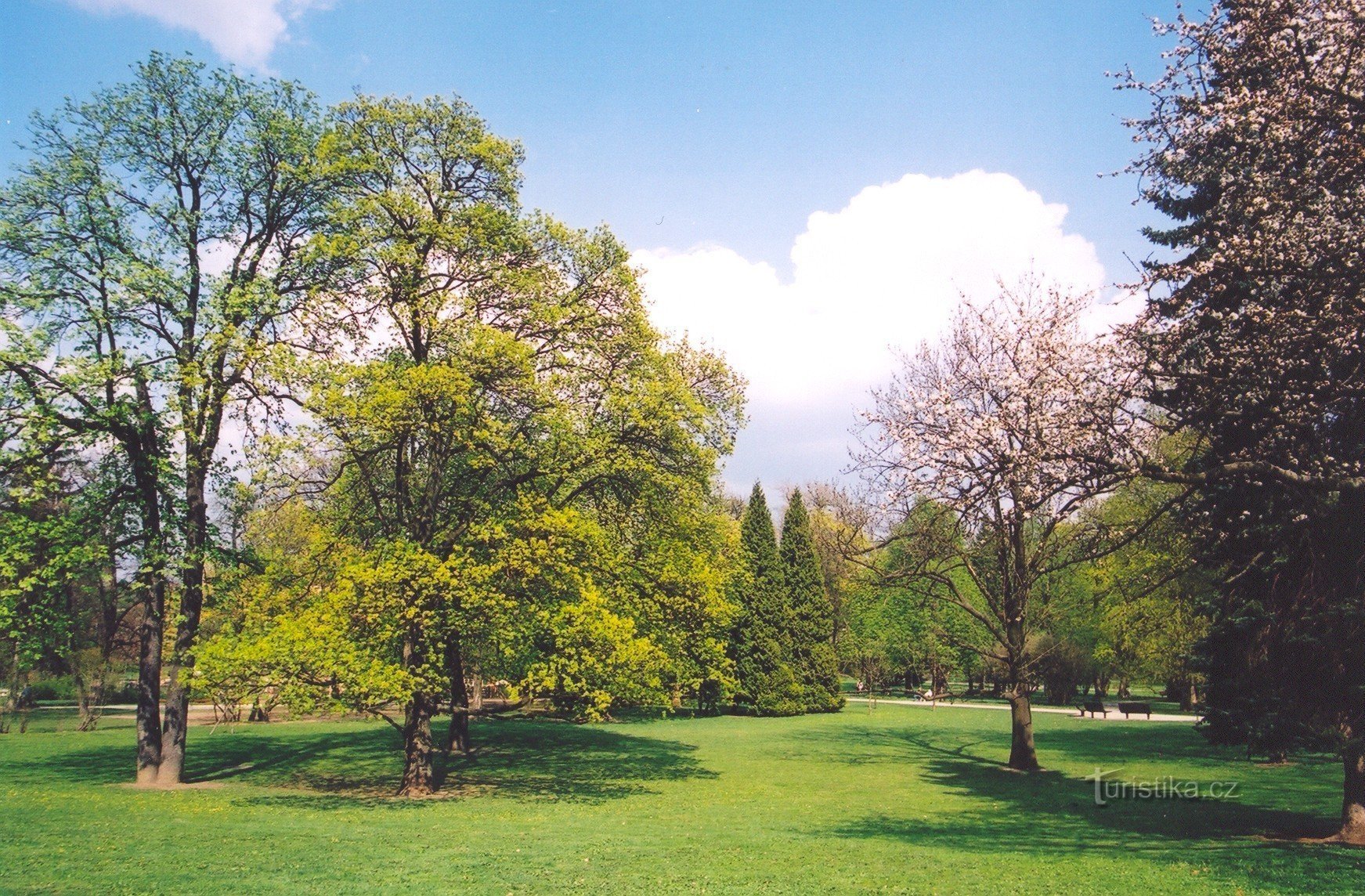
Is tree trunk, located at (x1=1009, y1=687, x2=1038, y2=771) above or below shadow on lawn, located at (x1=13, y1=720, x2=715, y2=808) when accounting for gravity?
above

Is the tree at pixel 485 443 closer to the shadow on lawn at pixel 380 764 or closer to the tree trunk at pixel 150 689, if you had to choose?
the shadow on lawn at pixel 380 764

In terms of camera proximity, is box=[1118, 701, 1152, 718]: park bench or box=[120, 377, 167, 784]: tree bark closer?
box=[120, 377, 167, 784]: tree bark

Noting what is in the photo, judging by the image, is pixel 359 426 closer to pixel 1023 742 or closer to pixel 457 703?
pixel 457 703

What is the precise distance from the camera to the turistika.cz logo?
19125 millimetres

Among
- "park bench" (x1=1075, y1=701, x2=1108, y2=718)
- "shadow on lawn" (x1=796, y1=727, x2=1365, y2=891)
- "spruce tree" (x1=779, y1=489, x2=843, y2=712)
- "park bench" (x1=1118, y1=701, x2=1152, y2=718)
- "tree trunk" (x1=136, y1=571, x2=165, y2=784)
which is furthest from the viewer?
"spruce tree" (x1=779, y1=489, x2=843, y2=712)

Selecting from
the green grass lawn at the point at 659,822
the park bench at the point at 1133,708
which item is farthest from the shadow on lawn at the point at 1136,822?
the park bench at the point at 1133,708

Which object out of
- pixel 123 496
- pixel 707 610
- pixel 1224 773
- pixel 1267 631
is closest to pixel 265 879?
pixel 707 610

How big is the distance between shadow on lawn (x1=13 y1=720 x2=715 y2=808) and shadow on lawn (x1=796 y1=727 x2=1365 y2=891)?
7.17 m

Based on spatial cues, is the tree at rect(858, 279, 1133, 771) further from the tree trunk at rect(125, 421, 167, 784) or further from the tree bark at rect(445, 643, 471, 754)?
the tree trunk at rect(125, 421, 167, 784)

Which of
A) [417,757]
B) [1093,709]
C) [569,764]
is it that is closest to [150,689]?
[417,757]

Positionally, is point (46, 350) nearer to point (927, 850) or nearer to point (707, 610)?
point (707, 610)

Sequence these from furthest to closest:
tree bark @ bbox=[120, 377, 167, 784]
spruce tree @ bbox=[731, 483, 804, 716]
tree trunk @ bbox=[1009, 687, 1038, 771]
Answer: spruce tree @ bbox=[731, 483, 804, 716] → tree trunk @ bbox=[1009, 687, 1038, 771] → tree bark @ bbox=[120, 377, 167, 784]

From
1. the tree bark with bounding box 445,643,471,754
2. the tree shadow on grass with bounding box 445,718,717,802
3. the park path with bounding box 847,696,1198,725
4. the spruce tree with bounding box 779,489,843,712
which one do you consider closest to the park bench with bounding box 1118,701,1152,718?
the park path with bounding box 847,696,1198,725

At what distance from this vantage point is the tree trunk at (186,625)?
1966 cm
